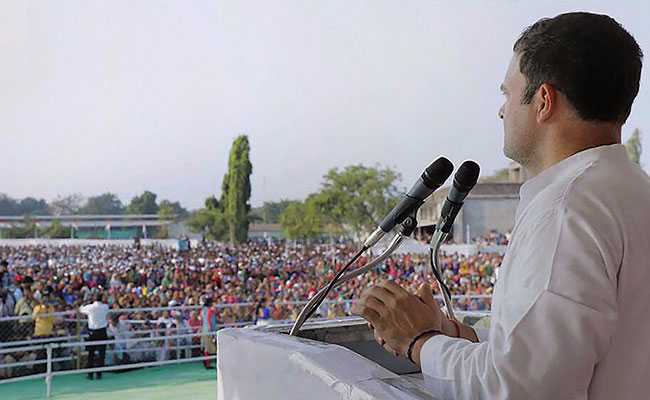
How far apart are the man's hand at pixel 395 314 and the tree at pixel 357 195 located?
1576cm

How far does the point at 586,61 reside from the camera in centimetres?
73

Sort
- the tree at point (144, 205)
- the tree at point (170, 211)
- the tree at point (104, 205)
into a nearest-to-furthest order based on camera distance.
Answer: the tree at point (104, 205) → the tree at point (144, 205) → the tree at point (170, 211)

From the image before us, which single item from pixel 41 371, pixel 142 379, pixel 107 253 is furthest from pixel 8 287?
pixel 107 253

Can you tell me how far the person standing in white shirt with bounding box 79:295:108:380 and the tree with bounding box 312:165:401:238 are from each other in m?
10.0

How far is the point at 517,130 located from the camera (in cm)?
78

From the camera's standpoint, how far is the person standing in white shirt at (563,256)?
641 mm

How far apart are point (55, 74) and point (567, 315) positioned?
1377 cm

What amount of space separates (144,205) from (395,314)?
13446 millimetres

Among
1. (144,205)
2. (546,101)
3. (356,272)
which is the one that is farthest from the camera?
(144,205)

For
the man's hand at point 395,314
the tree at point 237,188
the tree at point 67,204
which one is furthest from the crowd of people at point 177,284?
the man's hand at point 395,314

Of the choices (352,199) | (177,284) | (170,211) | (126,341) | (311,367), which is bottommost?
(126,341)

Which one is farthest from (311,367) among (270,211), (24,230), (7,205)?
(270,211)

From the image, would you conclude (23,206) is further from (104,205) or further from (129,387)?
(129,387)

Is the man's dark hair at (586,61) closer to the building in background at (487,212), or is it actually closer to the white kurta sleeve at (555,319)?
the white kurta sleeve at (555,319)
